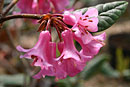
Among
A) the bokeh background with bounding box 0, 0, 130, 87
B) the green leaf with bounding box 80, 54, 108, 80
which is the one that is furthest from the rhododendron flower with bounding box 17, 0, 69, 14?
the green leaf with bounding box 80, 54, 108, 80

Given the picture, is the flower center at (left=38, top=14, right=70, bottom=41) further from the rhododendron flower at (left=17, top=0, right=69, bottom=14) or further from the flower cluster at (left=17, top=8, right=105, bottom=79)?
the rhododendron flower at (left=17, top=0, right=69, bottom=14)

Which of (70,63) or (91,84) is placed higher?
(70,63)

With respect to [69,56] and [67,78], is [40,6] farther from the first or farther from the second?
[67,78]

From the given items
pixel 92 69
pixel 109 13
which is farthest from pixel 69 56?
pixel 92 69

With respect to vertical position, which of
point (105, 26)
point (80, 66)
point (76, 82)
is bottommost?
point (76, 82)

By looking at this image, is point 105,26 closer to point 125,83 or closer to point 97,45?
point 97,45

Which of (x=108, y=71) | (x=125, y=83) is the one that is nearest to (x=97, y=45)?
(x=108, y=71)
